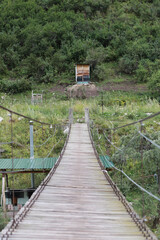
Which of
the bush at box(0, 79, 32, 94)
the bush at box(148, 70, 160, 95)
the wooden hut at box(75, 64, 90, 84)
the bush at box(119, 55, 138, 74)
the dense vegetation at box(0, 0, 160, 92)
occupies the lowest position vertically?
the bush at box(148, 70, 160, 95)

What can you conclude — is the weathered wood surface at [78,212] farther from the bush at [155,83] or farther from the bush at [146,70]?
the bush at [146,70]

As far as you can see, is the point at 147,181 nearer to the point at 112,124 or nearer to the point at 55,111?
the point at 112,124

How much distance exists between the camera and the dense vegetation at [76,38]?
16953 mm

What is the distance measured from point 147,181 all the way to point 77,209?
3144 millimetres

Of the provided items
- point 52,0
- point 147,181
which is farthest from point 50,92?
point 52,0

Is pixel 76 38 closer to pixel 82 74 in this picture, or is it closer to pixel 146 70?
pixel 82 74

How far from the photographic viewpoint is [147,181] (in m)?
4.69

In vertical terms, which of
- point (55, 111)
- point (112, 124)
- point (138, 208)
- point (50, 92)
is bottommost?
point (138, 208)

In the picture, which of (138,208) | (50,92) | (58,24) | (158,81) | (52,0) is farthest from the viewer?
(52,0)

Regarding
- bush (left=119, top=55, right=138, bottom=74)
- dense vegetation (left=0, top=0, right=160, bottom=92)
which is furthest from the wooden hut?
bush (left=119, top=55, right=138, bottom=74)

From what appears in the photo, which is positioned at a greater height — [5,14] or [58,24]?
[5,14]

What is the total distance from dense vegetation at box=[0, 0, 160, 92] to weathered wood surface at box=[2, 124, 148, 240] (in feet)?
41.4

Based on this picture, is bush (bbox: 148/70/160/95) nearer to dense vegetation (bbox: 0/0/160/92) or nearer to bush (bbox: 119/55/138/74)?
dense vegetation (bbox: 0/0/160/92)

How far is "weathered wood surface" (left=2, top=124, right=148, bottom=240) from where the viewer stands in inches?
57.1
